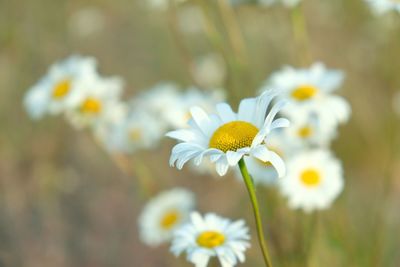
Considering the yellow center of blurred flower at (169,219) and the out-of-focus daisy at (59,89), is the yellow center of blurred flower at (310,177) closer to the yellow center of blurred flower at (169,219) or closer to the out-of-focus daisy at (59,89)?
the yellow center of blurred flower at (169,219)

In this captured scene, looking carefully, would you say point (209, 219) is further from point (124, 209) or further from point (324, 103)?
point (124, 209)

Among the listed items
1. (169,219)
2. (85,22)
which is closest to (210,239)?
(169,219)

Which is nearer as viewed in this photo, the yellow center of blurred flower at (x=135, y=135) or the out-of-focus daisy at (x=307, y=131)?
the out-of-focus daisy at (x=307, y=131)

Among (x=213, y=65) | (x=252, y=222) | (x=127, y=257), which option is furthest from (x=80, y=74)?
(x=213, y=65)

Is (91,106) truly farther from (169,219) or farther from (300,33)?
(300,33)

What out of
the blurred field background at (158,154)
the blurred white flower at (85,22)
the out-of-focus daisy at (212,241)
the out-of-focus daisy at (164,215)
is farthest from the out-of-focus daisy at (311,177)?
the blurred white flower at (85,22)
